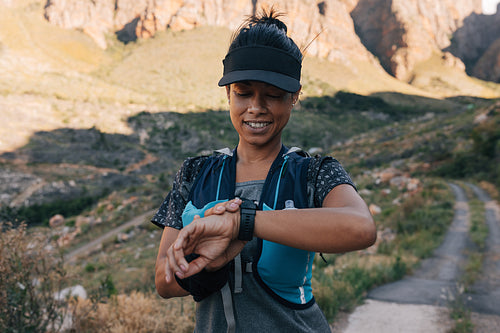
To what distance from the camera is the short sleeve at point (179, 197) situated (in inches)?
55.4

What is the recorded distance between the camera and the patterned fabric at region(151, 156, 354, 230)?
1.24m

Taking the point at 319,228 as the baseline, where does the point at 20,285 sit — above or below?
below

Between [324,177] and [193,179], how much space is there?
1.93 ft

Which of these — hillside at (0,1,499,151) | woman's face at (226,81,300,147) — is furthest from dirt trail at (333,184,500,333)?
hillside at (0,1,499,151)

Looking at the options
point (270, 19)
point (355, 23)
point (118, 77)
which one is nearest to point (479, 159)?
point (270, 19)

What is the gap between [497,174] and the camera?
17.4 meters

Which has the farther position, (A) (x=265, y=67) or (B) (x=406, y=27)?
(B) (x=406, y=27)

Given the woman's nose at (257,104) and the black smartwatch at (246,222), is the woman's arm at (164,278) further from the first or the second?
the woman's nose at (257,104)

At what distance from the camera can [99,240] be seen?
53.3ft

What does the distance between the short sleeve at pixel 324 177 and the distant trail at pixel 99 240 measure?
1452 centimetres

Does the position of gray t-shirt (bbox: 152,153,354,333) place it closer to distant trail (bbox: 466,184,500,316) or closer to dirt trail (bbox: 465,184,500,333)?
dirt trail (bbox: 465,184,500,333)

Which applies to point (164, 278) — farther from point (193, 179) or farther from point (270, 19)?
point (270, 19)

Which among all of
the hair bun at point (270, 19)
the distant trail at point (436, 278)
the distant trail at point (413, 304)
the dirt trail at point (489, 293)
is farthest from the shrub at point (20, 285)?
the dirt trail at point (489, 293)

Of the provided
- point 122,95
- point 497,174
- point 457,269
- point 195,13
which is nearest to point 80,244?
point 457,269
